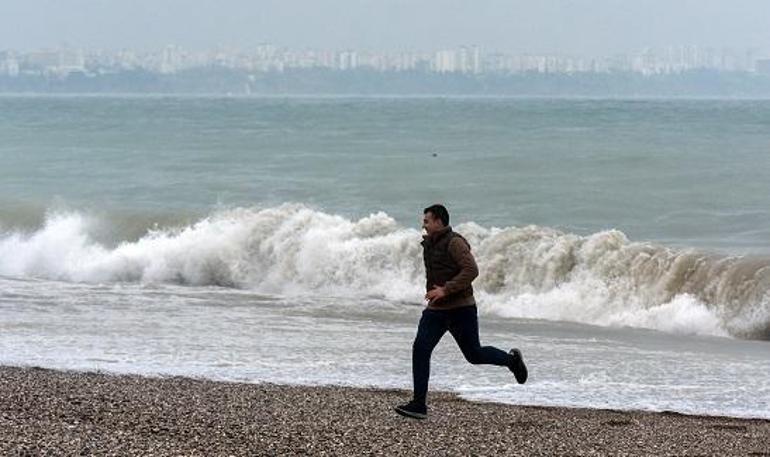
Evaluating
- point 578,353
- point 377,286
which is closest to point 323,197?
point 377,286

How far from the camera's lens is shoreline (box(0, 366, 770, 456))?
8.71 m

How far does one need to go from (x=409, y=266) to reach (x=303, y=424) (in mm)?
12899

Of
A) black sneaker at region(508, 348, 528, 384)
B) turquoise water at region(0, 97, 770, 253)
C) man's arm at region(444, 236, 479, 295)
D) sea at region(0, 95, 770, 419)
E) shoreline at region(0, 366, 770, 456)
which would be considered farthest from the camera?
turquoise water at region(0, 97, 770, 253)

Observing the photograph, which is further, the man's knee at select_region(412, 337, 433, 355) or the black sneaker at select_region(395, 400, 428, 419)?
the black sneaker at select_region(395, 400, 428, 419)

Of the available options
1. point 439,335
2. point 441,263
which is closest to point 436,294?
point 441,263

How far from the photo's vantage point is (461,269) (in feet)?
31.6

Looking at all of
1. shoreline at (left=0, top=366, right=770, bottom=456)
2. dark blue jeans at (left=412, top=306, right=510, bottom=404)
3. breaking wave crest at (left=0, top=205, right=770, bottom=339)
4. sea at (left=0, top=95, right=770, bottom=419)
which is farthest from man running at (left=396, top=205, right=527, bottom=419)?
breaking wave crest at (left=0, top=205, right=770, bottom=339)

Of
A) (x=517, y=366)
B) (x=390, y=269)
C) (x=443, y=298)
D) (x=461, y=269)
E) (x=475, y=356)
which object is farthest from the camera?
(x=390, y=269)

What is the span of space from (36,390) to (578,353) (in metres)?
6.40

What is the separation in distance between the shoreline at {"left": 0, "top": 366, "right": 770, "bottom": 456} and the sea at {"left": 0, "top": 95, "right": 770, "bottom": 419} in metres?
0.96

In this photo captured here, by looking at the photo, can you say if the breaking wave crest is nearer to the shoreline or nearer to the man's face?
the shoreline

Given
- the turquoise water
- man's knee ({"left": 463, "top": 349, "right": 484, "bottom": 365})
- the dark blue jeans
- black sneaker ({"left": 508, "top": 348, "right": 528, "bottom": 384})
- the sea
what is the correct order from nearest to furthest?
the dark blue jeans, man's knee ({"left": 463, "top": 349, "right": 484, "bottom": 365}), black sneaker ({"left": 508, "top": 348, "right": 528, "bottom": 384}), the sea, the turquoise water

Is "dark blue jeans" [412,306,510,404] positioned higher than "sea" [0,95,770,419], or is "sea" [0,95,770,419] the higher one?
"dark blue jeans" [412,306,510,404]

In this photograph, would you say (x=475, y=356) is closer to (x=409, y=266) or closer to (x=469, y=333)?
(x=469, y=333)
